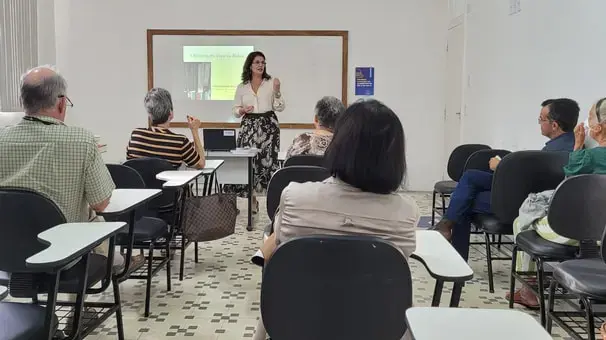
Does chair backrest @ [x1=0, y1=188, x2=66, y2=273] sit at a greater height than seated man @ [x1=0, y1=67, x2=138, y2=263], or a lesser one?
lesser

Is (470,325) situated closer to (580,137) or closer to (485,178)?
(580,137)

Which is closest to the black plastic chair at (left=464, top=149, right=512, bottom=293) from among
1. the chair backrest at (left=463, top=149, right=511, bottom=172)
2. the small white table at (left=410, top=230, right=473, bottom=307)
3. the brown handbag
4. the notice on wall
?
the chair backrest at (left=463, top=149, right=511, bottom=172)

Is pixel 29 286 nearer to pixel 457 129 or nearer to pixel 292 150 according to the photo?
pixel 292 150

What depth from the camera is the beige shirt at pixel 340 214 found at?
146 centimetres

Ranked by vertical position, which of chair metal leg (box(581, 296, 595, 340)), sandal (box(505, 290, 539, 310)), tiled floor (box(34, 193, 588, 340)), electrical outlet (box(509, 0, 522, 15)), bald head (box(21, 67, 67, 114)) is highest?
electrical outlet (box(509, 0, 522, 15))

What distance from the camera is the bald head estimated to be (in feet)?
7.10

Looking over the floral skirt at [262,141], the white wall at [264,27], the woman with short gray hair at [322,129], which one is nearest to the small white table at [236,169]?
the floral skirt at [262,141]

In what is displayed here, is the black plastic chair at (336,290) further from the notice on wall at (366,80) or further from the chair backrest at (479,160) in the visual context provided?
the notice on wall at (366,80)

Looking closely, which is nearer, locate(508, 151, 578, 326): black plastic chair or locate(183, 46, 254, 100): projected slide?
locate(508, 151, 578, 326): black plastic chair

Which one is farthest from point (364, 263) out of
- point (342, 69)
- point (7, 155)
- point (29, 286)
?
point (342, 69)

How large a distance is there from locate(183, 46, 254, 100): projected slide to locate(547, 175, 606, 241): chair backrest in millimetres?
5257

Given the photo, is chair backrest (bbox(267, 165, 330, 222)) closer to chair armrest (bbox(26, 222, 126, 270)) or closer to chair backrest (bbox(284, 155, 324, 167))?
chair backrest (bbox(284, 155, 324, 167))

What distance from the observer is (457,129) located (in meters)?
6.49

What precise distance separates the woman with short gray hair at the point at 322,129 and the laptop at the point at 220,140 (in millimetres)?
1569
